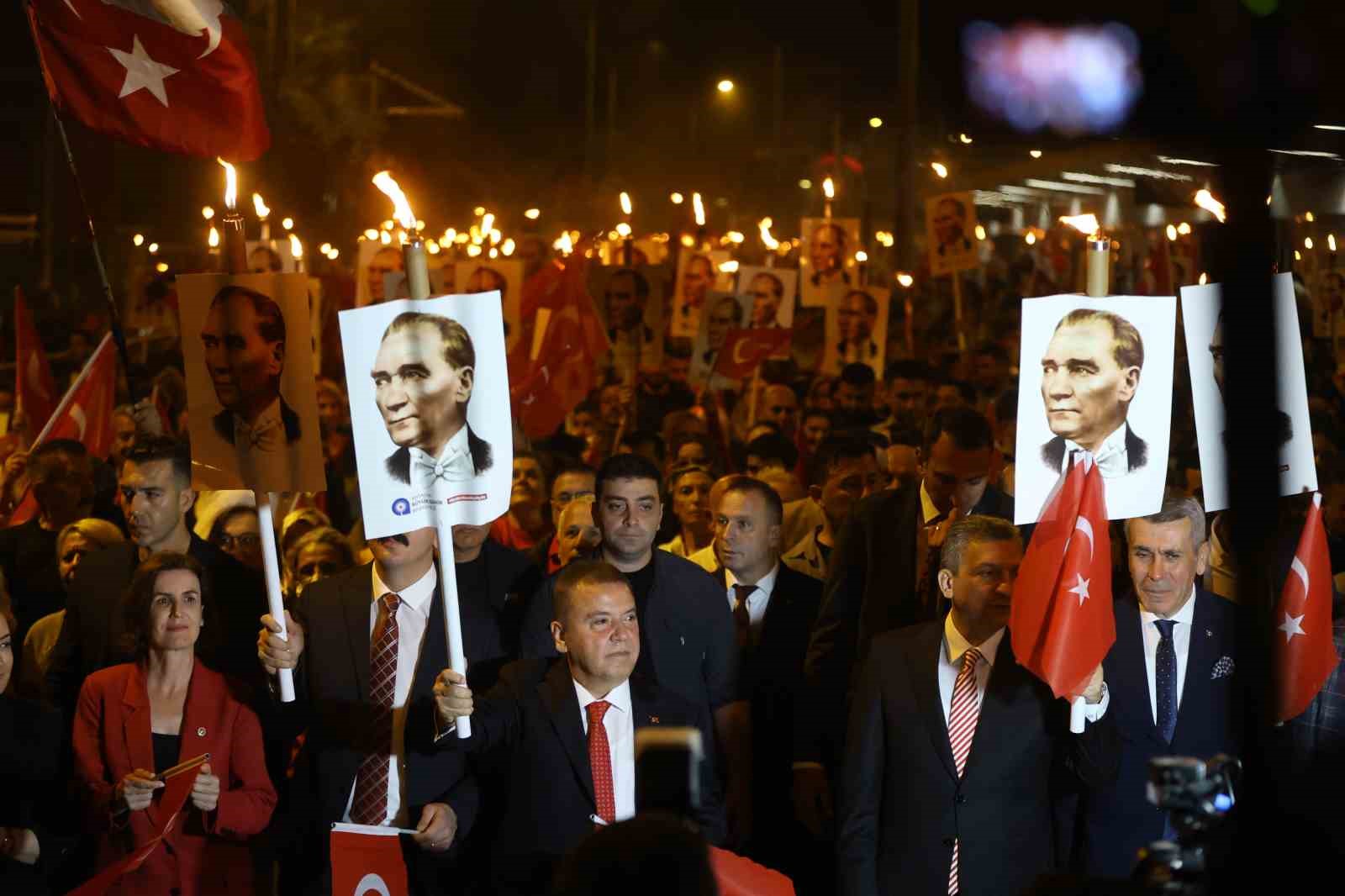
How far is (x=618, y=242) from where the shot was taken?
2098 centimetres

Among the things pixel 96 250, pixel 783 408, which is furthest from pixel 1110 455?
pixel 783 408

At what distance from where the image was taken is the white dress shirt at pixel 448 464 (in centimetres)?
543

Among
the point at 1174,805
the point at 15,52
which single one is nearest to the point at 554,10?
the point at 15,52

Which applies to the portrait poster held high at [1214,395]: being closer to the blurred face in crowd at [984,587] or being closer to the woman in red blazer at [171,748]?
the blurred face in crowd at [984,587]

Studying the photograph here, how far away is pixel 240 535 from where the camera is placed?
313 inches

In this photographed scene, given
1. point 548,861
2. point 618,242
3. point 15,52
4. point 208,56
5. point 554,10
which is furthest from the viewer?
point 554,10

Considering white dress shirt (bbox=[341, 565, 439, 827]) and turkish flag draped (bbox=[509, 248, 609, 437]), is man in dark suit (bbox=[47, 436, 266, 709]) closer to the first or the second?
white dress shirt (bbox=[341, 565, 439, 827])

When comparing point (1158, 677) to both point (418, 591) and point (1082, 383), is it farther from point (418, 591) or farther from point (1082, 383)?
point (418, 591)

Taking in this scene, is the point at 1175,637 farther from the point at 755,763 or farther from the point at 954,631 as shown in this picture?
the point at 755,763

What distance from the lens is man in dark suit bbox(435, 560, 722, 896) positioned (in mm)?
5414

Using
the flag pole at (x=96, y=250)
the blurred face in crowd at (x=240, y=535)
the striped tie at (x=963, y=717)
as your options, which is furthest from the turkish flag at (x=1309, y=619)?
the flag pole at (x=96, y=250)

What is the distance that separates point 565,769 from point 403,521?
909mm

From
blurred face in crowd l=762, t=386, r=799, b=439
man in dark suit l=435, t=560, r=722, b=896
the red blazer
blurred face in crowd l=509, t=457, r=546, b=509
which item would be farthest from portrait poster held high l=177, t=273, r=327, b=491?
blurred face in crowd l=762, t=386, r=799, b=439

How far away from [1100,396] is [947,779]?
123 centimetres
